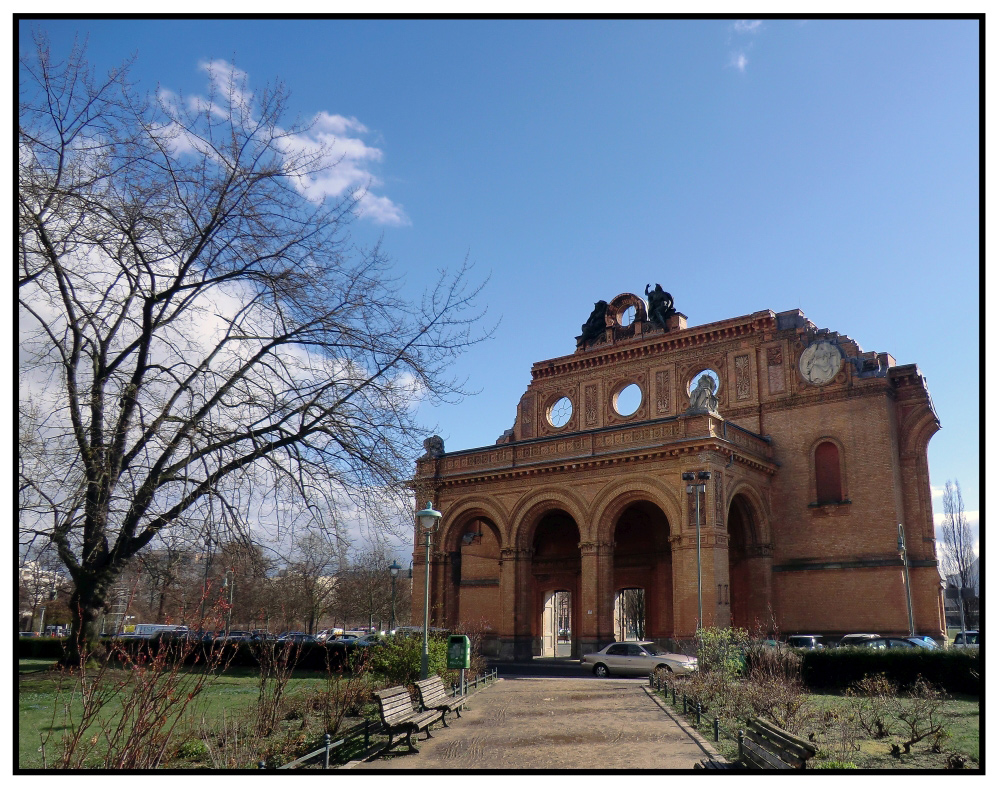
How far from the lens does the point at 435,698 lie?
13.3 meters

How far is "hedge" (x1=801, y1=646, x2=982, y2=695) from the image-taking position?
18688 mm

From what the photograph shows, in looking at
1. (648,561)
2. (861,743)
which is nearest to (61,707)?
(861,743)

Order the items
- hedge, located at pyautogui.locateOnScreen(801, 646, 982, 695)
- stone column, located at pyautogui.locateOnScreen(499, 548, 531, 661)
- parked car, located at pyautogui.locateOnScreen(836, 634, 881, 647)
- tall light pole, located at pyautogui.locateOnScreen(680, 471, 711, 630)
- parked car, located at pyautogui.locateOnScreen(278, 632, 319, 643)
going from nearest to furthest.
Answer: parked car, located at pyautogui.locateOnScreen(278, 632, 319, 643) → hedge, located at pyautogui.locateOnScreen(801, 646, 982, 695) → tall light pole, located at pyautogui.locateOnScreen(680, 471, 711, 630) → parked car, located at pyautogui.locateOnScreen(836, 634, 881, 647) → stone column, located at pyautogui.locateOnScreen(499, 548, 531, 661)

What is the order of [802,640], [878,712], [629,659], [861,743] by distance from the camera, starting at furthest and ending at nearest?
[802,640], [629,659], [878,712], [861,743]

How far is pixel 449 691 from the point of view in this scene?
57.3 feet

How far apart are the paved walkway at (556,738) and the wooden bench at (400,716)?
0.82 ft

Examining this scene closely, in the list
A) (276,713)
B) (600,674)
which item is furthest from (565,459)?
(276,713)

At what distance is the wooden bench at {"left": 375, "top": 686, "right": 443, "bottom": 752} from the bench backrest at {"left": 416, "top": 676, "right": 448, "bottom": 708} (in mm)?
378

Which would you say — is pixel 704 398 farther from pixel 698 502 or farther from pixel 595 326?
pixel 595 326

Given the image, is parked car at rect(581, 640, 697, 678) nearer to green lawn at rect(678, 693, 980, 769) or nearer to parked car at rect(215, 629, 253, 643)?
green lawn at rect(678, 693, 980, 769)

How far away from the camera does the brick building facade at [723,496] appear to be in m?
28.8

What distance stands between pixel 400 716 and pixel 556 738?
8.20ft

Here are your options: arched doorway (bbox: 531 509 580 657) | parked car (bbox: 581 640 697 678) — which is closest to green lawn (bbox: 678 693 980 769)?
parked car (bbox: 581 640 697 678)

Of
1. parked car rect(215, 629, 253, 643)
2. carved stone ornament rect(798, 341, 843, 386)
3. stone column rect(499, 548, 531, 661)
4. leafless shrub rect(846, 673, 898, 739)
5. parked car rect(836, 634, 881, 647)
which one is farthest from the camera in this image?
carved stone ornament rect(798, 341, 843, 386)
